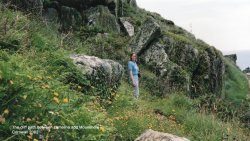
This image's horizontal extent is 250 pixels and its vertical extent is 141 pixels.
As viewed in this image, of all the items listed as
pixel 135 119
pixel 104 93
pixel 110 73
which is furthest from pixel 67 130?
pixel 110 73

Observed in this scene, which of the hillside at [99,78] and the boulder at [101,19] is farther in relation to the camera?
the boulder at [101,19]

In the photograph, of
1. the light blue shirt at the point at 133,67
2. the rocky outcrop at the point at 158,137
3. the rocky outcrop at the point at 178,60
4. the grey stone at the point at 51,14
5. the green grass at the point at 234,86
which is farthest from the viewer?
the green grass at the point at 234,86

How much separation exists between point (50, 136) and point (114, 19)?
1957 centimetres

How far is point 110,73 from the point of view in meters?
11.3

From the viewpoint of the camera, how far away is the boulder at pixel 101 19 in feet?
76.9

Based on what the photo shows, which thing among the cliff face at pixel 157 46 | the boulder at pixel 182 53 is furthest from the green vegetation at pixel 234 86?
the boulder at pixel 182 53

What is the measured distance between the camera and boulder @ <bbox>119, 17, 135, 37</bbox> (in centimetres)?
2502

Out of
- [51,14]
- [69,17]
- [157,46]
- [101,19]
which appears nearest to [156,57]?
[157,46]

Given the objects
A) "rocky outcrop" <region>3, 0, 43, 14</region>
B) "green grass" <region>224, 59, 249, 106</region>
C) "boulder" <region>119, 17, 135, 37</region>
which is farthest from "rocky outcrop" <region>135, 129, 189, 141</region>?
"green grass" <region>224, 59, 249, 106</region>

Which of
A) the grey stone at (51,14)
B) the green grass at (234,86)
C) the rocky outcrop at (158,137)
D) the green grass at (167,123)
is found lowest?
the green grass at (234,86)

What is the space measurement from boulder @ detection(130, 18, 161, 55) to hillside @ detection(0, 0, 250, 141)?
A: 0.05 m

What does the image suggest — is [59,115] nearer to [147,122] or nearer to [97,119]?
[97,119]

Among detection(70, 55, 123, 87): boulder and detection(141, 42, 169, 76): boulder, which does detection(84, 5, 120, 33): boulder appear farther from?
detection(70, 55, 123, 87): boulder

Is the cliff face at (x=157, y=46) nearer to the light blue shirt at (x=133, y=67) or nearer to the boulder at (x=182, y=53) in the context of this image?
the boulder at (x=182, y=53)
